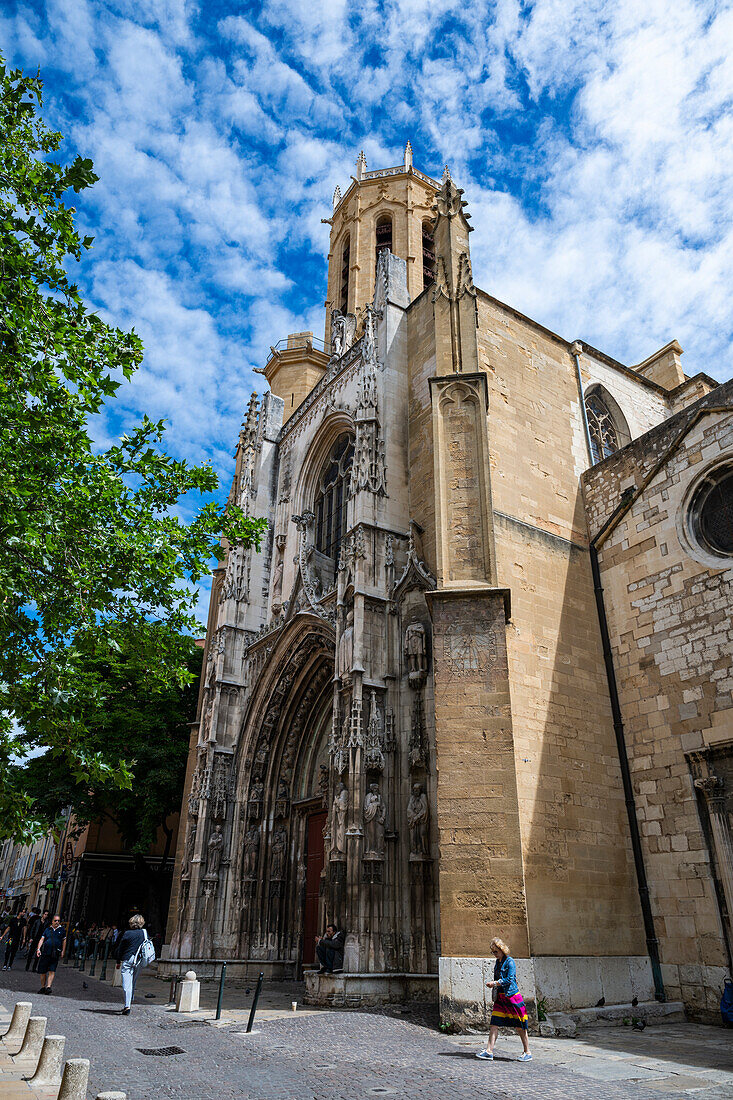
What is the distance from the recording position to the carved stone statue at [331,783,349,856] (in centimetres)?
1118

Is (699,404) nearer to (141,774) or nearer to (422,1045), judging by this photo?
(422,1045)

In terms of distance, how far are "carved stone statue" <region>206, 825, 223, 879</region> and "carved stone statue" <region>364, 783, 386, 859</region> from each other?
20.7 feet

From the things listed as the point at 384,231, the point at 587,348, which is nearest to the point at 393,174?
the point at 384,231

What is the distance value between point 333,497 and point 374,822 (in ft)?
29.1

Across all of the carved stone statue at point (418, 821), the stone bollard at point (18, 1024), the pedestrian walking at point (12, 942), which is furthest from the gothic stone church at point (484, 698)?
the pedestrian walking at point (12, 942)

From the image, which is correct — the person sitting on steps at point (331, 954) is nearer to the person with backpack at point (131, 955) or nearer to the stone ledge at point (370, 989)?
the stone ledge at point (370, 989)

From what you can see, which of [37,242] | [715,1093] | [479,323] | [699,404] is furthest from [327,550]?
[715,1093]

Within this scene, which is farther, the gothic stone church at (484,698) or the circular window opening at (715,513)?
the circular window opening at (715,513)

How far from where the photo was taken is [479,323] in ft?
47.8

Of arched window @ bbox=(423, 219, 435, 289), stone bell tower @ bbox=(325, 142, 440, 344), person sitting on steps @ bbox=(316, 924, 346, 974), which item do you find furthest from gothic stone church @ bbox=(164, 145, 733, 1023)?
arched window @ bbox=(423, 219, 435, 289)

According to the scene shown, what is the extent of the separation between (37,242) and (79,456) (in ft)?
8.04

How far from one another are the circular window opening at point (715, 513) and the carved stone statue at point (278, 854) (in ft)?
33.3

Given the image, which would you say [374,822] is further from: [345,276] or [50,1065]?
[345,276]

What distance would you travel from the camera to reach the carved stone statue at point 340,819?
440 inches
